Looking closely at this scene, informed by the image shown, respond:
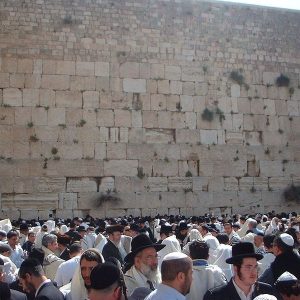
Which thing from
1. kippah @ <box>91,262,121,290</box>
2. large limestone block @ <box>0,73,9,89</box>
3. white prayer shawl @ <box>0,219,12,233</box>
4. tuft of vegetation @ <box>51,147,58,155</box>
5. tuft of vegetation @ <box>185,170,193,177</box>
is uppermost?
large limestone block @ <box>0,73,9,89</box>

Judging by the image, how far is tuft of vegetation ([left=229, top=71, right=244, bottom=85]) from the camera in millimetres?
18234

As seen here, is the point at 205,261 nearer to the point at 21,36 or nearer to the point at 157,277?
the point at 157,277

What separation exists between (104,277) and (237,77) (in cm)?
1604

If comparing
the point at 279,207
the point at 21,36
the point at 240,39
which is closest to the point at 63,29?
the point at 21,36

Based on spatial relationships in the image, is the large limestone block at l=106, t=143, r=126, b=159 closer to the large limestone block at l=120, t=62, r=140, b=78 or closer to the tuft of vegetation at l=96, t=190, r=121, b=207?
the tuft of vegetation at l=96, t=190, r=121, b=207

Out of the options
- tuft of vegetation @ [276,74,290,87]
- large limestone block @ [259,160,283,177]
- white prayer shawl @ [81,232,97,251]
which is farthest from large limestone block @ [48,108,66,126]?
tuft of vegetation @ [276,74,290,87]

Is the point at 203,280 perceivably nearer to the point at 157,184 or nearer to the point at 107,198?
the point at 107,198

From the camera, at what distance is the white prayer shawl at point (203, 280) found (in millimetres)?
4133

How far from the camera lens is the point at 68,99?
16297mm

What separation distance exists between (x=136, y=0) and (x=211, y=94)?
4.02m

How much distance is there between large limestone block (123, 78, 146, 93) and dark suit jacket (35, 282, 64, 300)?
1334cm

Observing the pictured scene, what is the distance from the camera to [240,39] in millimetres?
18516

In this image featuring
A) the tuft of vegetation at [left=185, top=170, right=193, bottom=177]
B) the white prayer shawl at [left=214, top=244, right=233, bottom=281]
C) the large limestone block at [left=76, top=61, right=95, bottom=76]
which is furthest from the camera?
the tuft of vegetation at [left=185, top=170, right=193, bottom=177]

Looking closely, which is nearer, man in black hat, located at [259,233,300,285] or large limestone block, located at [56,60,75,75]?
man in black hat, located at [259,233,300,285]
